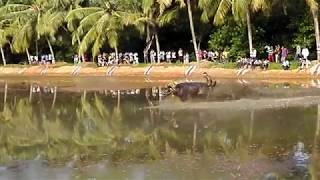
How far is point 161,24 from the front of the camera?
4594cm

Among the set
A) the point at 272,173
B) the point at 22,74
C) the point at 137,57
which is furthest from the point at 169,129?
the point at 22,74

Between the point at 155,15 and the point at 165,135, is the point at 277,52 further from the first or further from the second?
the point at 165,135

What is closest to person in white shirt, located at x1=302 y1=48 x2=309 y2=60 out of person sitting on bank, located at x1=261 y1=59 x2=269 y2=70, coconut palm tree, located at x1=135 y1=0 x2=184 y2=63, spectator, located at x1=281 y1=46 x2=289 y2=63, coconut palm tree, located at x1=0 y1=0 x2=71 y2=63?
spectator, located at x1=281 y1=46 x2=289 y2=63

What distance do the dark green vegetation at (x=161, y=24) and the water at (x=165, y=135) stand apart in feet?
31.3

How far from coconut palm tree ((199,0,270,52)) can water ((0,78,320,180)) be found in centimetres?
632

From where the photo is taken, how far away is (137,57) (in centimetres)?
5062

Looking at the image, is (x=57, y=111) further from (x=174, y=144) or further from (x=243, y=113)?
(x=174, y=144)

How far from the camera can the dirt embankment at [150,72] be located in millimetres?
37412

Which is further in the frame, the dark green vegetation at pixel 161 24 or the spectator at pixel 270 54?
the spectator at pixel 270 54

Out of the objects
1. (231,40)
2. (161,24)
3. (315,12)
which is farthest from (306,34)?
(161,24)

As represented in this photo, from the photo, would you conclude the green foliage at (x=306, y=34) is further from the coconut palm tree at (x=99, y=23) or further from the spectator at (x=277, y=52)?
the coconut palm tree at (x=99, y=23)

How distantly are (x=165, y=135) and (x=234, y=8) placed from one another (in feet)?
67.5

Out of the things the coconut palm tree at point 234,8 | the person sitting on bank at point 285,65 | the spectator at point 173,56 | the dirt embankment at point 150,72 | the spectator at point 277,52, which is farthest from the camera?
the spectator at point 173,56

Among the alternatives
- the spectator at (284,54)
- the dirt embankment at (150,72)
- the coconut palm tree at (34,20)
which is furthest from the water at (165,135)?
the coconut palm tree at (34,20)
